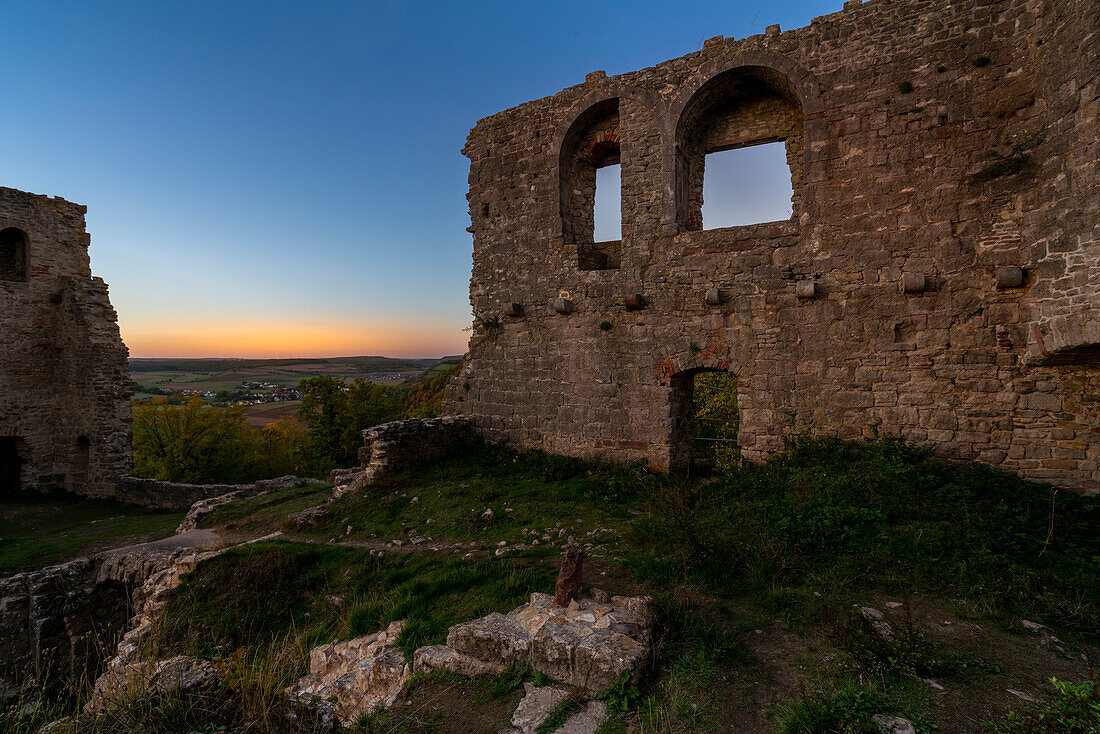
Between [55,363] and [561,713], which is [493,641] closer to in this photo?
[561,713]

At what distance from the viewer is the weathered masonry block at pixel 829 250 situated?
637 cm

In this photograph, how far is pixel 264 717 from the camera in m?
3.13

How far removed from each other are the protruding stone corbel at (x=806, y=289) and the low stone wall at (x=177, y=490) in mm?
12101

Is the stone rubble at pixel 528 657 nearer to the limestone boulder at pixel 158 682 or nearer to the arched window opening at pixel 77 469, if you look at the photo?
the limestone boulder at pixel 158 682

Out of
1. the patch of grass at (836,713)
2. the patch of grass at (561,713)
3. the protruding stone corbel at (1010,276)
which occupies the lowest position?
the patch of grass at (561,713)

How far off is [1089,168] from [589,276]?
6742 mm

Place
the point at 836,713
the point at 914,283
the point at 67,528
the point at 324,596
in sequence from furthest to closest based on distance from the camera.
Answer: the point at 67,528
the point at 914,283
the point at 324,596
the point at 836,713

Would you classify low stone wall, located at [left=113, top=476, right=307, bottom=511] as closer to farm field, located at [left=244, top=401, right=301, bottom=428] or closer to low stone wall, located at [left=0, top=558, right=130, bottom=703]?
low stone wall, located at [left=0, top=558, right=130, bottom=703]

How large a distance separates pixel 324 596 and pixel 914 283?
8821mm

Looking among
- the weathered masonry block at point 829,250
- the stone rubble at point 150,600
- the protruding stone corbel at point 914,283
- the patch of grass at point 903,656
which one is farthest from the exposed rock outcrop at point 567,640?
the protruding stone corbel at point 914,283

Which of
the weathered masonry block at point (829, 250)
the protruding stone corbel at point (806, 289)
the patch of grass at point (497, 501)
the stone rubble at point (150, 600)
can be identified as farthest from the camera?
the protruding stone corbel at point (806, 289)

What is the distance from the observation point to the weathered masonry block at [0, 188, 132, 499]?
14.4 meters

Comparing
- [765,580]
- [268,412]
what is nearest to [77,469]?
[765,580]

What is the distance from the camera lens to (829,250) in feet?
25.7
